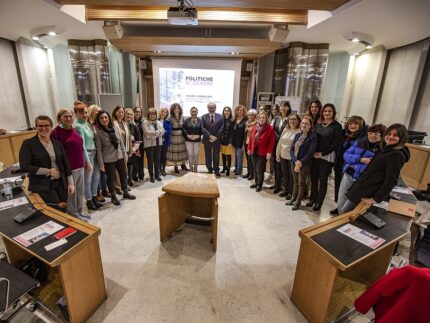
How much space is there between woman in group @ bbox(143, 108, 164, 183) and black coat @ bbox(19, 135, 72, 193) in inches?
71.5

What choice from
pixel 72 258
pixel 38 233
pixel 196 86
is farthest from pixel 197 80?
pixel 72 258

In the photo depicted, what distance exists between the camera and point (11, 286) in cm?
133

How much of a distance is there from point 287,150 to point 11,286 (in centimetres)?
332

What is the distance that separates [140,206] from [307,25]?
15.0 ft

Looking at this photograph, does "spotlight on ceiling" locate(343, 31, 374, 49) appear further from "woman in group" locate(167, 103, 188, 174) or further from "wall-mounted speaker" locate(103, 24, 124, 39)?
"wall-mounted speaker" locate(103, 24, 124, 39)

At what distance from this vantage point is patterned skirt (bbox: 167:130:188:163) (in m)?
4.39

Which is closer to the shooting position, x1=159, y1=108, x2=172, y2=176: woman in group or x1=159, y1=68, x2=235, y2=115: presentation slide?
x1=159, y1=108, x2=172, y2=176: woman in group

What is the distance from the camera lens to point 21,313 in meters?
1.65

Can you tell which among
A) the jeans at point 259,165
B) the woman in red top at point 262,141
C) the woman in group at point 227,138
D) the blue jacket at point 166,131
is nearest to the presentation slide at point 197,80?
the woman in group at point 227,138

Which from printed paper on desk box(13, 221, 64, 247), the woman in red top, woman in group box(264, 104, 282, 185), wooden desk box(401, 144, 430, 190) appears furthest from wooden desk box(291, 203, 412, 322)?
wooden desk box(401, 144, 430, 190)

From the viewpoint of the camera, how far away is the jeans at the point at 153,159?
4.09 meters

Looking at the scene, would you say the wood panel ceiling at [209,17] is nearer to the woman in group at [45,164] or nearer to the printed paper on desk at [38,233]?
the woman in group at [45,164]

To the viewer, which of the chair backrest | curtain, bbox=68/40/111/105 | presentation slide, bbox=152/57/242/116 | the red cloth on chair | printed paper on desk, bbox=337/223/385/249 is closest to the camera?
the red cloth on chair

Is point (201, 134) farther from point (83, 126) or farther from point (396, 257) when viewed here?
point (396, 257)
